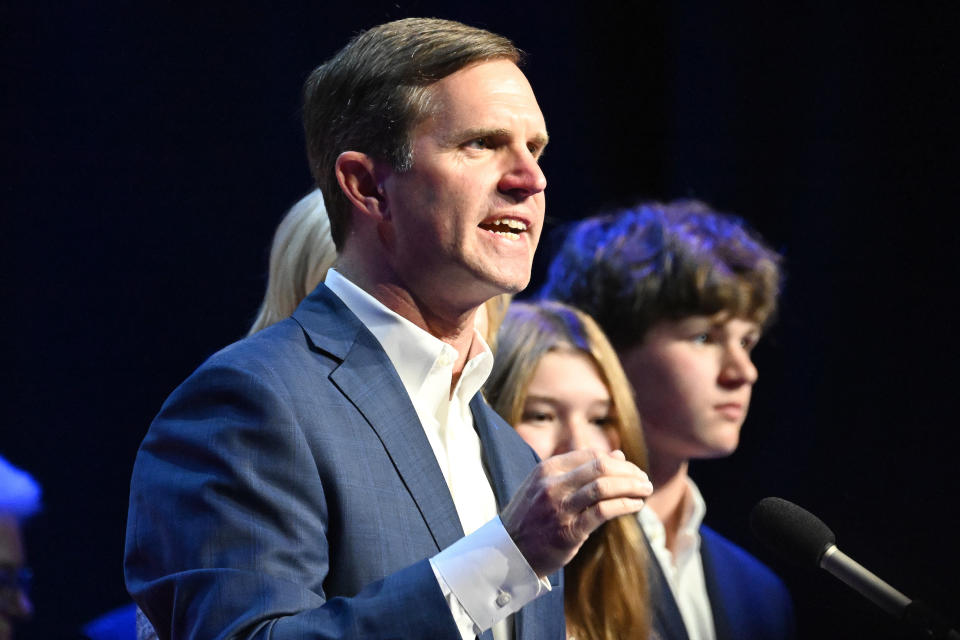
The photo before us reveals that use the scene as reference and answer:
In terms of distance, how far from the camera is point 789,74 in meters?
3.54

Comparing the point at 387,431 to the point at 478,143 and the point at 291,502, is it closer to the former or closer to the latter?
the point at 291,502

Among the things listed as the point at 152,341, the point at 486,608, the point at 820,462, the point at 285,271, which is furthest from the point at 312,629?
the point at 820,462

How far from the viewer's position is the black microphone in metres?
1.48

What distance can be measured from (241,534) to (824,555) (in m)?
A: 0.83

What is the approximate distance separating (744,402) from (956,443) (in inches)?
27.7

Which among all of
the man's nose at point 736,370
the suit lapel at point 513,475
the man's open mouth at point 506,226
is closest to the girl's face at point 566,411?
the man's nose at point 736,370

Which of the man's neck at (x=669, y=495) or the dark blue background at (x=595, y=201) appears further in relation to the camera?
the man's neck at (x=669, y=495)

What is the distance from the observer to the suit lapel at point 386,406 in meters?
1.59

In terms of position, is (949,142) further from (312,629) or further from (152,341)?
(312,629)

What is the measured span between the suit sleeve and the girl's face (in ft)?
4.02

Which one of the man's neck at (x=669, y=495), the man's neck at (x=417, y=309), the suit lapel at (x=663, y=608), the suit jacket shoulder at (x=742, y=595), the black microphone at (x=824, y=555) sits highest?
the man's neck at (x=417, y=309)

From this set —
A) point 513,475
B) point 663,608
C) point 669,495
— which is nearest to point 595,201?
point 669,495

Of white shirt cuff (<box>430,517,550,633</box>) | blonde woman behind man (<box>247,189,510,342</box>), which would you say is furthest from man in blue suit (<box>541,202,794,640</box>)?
white shirt cuff (<box>430,517,550,633</box>)

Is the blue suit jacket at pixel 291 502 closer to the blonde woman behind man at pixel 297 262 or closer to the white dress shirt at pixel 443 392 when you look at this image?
the white dress shirt at pixel 443 392
